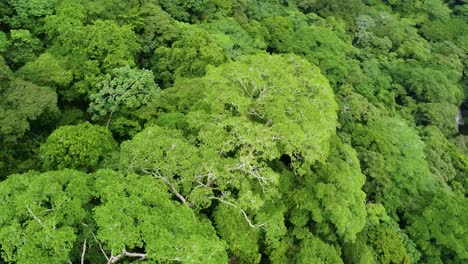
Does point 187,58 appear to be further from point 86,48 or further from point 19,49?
point 19,49

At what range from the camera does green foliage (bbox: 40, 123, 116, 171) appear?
18.1 metres

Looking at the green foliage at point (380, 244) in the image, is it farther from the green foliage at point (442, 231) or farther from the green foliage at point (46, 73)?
the green foliage at point (46, 73)

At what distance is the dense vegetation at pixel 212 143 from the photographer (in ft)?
43.4

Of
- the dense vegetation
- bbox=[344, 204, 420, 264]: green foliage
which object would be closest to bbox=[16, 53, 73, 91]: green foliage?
the dense vegetation

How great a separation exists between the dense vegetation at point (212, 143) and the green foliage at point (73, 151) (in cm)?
7

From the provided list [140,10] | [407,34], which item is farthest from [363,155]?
[407,34]

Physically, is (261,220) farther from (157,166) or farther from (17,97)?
(17,97)

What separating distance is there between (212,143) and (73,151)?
21.5 feet

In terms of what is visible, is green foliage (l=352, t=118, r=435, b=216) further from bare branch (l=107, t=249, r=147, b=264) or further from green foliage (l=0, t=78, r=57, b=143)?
green foliage (l=0, t=78, r=57, b=143)

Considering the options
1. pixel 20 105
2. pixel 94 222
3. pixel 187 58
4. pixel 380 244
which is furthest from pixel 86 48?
pixel 380 244

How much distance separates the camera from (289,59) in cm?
2147

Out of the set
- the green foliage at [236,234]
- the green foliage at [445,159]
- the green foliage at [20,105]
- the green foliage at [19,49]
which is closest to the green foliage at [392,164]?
the green foliage at [445,159]

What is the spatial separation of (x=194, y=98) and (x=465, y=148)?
28916 mm

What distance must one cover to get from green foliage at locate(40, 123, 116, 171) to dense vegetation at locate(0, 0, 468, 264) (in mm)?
70
